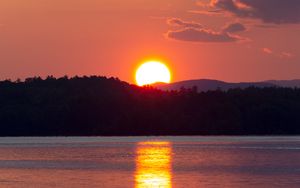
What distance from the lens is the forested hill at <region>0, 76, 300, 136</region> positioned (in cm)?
15625

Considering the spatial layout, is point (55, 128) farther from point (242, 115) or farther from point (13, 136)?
point (242, 115)

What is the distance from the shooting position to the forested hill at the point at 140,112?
15625 centimetres

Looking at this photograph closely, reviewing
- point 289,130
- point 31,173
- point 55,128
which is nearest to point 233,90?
point 289,130

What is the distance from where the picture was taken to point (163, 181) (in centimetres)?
5144

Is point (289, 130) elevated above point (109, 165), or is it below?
above

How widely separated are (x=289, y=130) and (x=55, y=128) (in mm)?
40985

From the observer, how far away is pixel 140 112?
163 meters

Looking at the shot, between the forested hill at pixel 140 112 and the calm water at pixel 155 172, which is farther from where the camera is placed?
the forested hill at pixel 140 112

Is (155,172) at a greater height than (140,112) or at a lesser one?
lesser

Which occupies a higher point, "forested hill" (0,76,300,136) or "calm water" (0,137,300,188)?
"forested hill" (0,76,300,136)

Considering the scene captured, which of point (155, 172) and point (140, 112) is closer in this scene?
point (155, 172)

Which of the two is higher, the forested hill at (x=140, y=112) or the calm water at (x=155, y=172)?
the forested hill at (x=140, y=112)

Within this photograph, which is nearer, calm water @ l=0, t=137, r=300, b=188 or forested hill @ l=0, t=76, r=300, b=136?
calm water @ l=0, t=137, r=300, b=188

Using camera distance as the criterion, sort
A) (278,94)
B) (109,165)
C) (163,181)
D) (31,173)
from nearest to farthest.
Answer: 1. (163,181)
2. (31,173)
3. (109,165)
4. (278,94)
